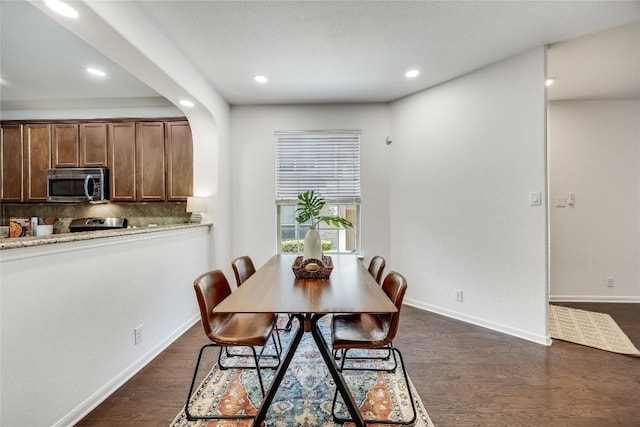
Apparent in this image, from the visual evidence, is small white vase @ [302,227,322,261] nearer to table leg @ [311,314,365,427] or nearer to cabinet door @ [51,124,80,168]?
table leg @ [311,314,365,427]

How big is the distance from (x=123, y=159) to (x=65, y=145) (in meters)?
0.79

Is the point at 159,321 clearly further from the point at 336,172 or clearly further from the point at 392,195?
the point at 392,195

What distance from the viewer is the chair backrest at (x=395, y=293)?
5.07 ft

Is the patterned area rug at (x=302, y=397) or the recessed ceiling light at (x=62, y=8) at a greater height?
the recessed ceiling light at (x=62, y=8)

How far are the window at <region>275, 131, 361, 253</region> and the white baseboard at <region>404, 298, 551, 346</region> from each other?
1092 millimetres

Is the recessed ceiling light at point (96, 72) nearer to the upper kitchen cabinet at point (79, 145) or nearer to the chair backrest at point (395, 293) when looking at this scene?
the upper kitchen cabinet at point (79, 145)

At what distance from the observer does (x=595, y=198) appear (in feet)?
12.1

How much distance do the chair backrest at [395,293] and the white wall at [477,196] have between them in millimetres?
1640

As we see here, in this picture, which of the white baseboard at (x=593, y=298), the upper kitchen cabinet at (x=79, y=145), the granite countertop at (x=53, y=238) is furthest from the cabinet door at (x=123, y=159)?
the white baseboard at (x=593, y=298)

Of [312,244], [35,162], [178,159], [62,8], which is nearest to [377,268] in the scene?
[312,244]

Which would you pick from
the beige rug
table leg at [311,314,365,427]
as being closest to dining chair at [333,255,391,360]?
table leg at [311,314,365,427]

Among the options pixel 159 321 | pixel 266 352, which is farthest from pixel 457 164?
pixel 159 321

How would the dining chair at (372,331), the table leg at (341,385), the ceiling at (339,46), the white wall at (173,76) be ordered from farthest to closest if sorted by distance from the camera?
1. the ceiling at (339,46)
2. the white wall at (173,76)
3. the dining chair at (372,331)
4. the table leg at (341,385)

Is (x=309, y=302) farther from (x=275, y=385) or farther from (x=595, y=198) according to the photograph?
(x=595, y=198)
